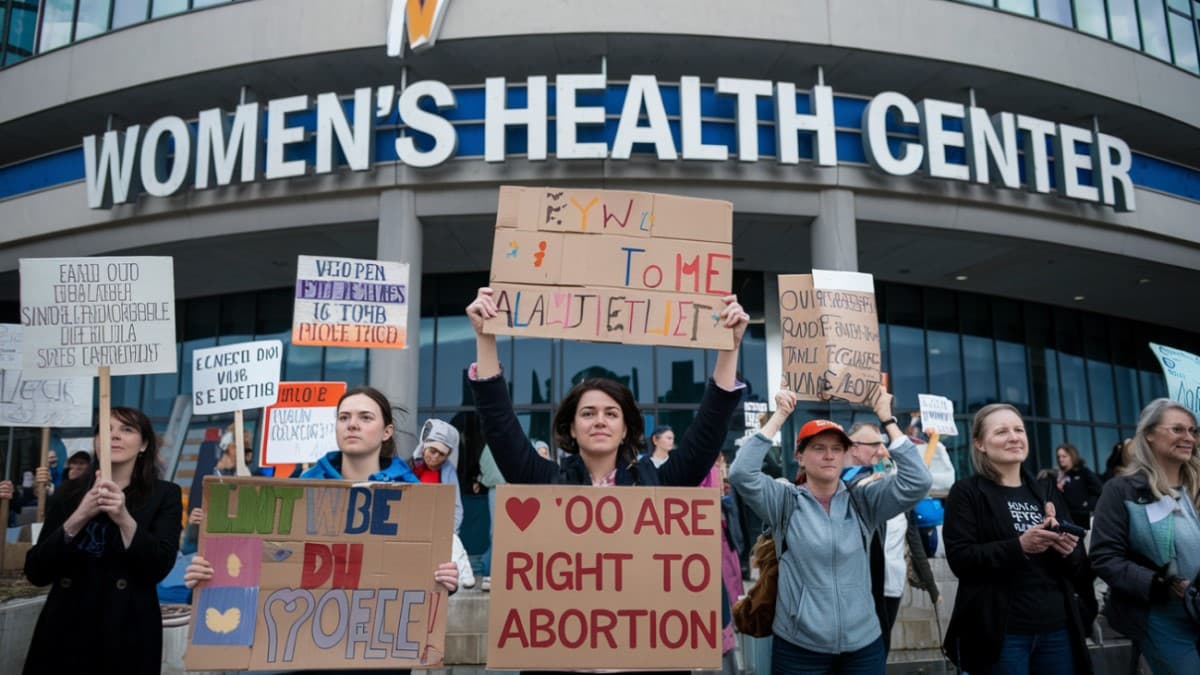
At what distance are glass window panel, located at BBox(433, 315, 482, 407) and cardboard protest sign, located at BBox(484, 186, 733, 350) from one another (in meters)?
13.1

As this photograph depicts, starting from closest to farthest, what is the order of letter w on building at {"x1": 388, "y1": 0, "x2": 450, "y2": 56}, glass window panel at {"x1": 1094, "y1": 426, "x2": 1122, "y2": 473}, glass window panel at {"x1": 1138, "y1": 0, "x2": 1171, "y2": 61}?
letter w on building at {"x1": 388, "y1": 0, "x2": 450, "y2": 56} < glass window panel at {"x1": 1138, "y1": 0, "x2": 1171, "y2": 61} < glass window panel at {"x1": 1094, "y1": 426, "x2": 1122, "y2": 473}

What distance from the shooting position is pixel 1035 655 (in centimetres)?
378

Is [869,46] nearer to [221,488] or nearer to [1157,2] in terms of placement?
[1157,2]

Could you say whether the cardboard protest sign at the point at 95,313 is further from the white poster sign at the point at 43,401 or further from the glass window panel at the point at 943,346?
the glass window panel at the point at 943,346

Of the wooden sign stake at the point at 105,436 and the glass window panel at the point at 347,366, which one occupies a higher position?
the glass window panel at the point at 347,366

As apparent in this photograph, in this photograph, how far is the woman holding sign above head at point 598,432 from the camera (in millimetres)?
3223

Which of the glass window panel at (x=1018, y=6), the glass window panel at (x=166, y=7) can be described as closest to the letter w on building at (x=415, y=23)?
the glass window panel at (x=166, y=7)

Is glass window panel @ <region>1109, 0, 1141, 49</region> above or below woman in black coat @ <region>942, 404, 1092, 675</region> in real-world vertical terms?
above

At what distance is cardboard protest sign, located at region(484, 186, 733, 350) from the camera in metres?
3.55

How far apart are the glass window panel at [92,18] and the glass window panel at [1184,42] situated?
69.6 ft

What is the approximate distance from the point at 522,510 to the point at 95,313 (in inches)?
97.1

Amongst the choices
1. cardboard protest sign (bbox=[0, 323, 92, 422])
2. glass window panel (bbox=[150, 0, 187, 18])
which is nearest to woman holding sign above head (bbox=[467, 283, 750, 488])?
cardboard protest sign (bbox=[0, 323, 92, 422])

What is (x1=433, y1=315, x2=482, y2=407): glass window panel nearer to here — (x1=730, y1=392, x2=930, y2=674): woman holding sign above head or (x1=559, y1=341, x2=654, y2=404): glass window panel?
(x1=559, y1=341, x2=654, y2=404): glass window panel

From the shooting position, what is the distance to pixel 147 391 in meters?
18.1
